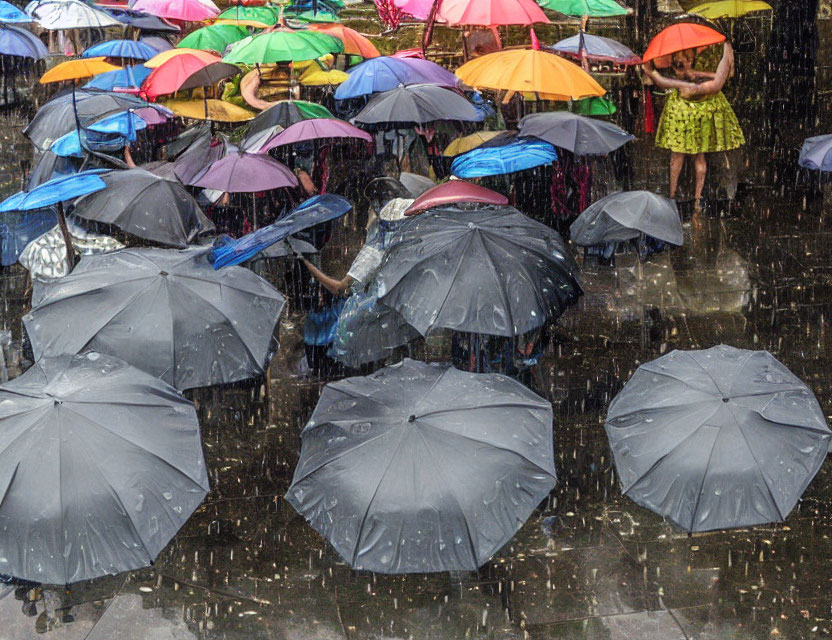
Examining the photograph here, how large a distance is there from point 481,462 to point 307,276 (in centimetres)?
469

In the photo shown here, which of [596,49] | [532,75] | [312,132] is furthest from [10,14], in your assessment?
[596,49]

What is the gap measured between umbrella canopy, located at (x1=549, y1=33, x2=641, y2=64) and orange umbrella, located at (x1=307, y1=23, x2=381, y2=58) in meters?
1.89

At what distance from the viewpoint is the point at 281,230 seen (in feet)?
24.6

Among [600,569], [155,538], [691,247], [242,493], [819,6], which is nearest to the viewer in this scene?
[155,538]

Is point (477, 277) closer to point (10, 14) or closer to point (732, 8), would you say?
point (732, 8)

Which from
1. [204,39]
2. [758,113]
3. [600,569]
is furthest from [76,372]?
[758,113]

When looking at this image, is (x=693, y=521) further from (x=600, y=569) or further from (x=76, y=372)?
(x=76, y=372)

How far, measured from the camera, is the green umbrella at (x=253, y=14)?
39.3 ft

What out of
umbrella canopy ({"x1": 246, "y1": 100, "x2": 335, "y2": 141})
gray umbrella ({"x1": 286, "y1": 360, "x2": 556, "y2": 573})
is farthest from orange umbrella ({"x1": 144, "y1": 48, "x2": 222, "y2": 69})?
gray umbrella ({"x1": 286, "y1": 360, "x2": 556, "y2": 573})

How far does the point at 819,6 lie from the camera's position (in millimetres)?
12203

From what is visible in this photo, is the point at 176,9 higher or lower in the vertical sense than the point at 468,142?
higher

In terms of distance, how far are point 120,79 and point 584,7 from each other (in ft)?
15.2

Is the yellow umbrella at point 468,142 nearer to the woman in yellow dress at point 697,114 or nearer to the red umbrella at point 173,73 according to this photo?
the woman in yellow dress at point 697,114

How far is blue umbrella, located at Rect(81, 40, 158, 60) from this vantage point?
11.8 m
